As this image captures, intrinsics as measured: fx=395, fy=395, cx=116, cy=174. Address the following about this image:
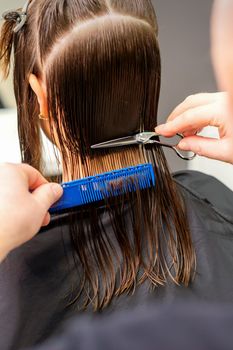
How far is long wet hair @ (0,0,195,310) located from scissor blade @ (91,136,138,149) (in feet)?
0.04

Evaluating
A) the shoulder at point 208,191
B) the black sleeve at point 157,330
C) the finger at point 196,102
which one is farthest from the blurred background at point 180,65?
the black sleeve at point 157,330

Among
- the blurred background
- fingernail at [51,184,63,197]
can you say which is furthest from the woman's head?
the blurred background

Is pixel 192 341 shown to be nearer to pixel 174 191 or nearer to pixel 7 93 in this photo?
pixel 174 191

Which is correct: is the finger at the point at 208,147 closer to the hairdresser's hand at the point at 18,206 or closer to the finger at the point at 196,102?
the finger at the point at 196,102

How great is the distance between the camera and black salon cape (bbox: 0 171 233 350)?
2.48 ft

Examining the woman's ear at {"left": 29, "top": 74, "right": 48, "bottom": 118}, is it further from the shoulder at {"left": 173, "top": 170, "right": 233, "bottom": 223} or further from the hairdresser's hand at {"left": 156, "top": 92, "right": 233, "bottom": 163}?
the shoulder at {"left": 173, "top": 170, "right": 233, "bottom": 223}

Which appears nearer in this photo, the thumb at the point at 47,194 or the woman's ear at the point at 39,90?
the thumb at the point at 47,194

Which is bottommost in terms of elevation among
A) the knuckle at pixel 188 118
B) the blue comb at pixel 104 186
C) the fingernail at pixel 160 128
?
the blue comb at pixel 104 186

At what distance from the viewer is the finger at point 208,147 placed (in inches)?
30.9

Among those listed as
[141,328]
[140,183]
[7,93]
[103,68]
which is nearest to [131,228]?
[140,183]

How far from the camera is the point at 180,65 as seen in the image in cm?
156

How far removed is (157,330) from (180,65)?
111cm

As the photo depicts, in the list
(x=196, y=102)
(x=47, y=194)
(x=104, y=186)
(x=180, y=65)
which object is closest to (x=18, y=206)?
(x=47, y=194)

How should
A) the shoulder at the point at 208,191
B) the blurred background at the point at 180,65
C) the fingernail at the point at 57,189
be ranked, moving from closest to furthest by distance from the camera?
1. the fingernail at the point at 57,189
2. the shoulder at the point at 208,191
3. the blurred background at the point at 180,65
